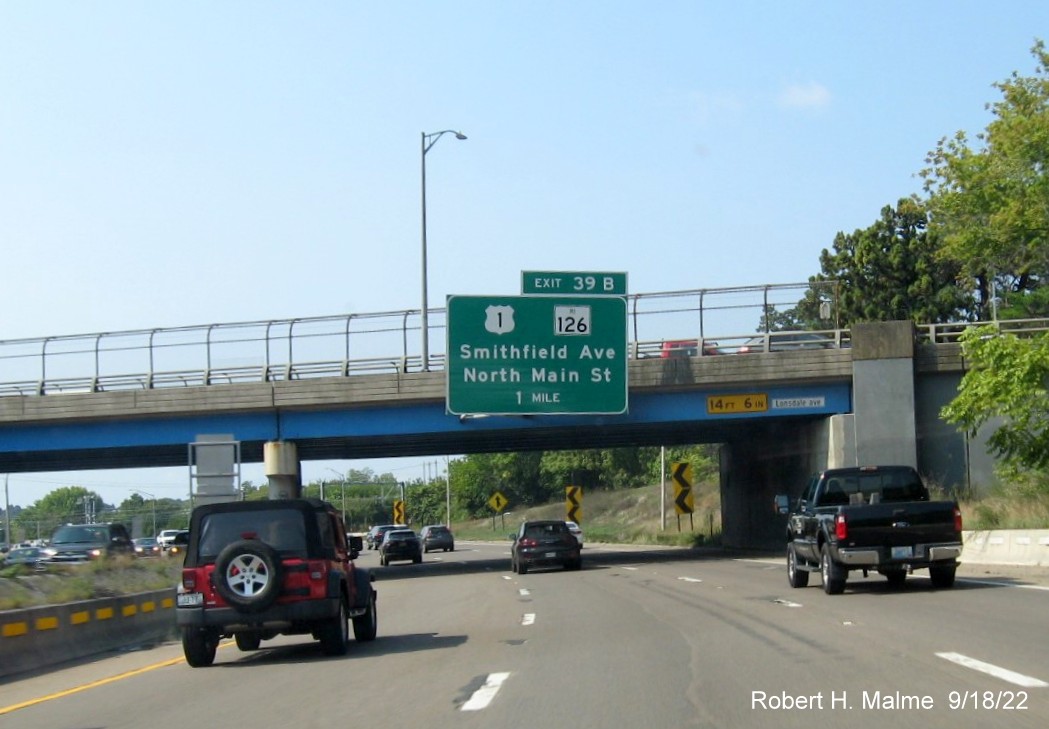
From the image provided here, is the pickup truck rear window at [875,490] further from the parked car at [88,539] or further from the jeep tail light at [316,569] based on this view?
the parked car at [88,539]

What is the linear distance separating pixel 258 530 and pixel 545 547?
72.3 feet

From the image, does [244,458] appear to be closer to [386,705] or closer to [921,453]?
[921,453]

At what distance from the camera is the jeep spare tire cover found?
15133 mm

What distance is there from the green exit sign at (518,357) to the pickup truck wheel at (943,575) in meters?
18.2

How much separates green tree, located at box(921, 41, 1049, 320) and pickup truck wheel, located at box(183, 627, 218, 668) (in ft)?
125

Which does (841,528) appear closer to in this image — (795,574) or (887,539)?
(887,539)

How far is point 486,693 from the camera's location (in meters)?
11.7

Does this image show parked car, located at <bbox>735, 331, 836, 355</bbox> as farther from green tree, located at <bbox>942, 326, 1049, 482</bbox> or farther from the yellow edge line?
the yellow edge line

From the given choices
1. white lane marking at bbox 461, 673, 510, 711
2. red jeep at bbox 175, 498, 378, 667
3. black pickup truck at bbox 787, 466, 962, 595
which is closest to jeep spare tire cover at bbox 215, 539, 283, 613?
red jeep at bbox 175, 498, 378, 667

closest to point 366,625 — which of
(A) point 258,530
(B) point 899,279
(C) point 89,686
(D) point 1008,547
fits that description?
(A) point 258,530

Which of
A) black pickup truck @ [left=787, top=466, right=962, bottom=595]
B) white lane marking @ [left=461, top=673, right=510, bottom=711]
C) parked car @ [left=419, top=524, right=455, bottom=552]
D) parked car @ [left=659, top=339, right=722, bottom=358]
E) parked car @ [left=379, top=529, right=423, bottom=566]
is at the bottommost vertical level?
parked car @ [left=419, top=524, right=455, bottom=552]

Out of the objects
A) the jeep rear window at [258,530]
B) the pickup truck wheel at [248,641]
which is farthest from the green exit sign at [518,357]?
the jeep rear window at [258,530]

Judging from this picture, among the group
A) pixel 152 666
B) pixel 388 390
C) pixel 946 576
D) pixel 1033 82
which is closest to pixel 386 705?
pixel 152 666

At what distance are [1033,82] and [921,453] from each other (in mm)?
16824
